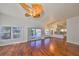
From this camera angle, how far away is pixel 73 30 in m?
2.30

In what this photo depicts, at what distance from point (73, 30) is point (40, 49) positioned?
75 cm

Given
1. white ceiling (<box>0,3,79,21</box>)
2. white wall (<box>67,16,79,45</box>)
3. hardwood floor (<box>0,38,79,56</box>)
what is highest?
white ceiling (<box>0,3,79,21</box>)

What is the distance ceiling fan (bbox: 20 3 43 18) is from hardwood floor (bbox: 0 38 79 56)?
0.54 m

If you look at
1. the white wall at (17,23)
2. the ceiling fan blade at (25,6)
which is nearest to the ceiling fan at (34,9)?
the ceiling fan blade at (25,6)

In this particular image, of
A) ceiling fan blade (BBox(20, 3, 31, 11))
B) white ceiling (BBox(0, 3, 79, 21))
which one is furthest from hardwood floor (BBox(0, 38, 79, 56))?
ceiling fan blade (BBox(20, 3, 31, 11))

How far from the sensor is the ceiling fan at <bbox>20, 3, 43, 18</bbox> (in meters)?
2.20

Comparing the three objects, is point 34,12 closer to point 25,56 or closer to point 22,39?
point 22,39

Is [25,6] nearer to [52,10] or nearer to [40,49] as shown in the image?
[52,10]

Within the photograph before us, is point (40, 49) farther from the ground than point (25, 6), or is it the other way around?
point (25, 6)

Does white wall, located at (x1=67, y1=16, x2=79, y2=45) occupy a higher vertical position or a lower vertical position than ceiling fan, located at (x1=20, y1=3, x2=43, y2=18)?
lower

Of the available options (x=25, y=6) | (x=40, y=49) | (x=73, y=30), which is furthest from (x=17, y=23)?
(x=73, y=30)

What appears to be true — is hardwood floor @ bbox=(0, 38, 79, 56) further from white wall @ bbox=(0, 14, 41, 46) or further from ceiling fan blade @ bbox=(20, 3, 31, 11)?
ceiling fan blade @ bbox=(20, 3, 31, 11)

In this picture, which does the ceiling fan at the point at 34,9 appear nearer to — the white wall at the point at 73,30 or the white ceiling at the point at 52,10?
the white ceiling at the point at 52,10

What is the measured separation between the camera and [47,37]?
2406mm
